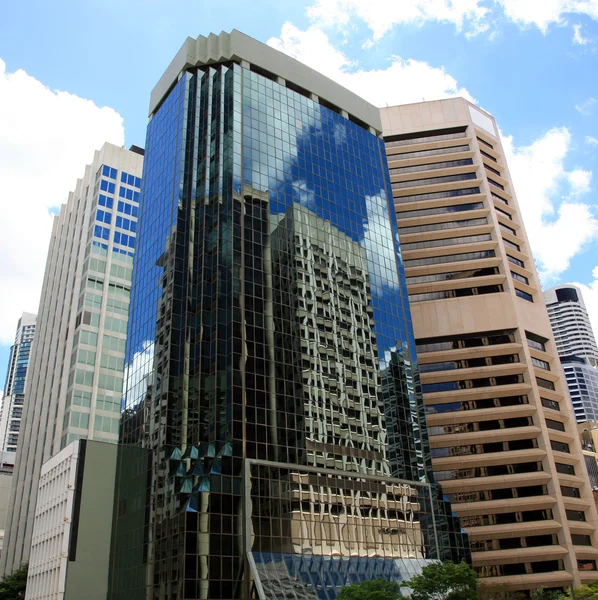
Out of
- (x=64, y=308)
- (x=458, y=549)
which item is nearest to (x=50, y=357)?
(x=64, y=308)

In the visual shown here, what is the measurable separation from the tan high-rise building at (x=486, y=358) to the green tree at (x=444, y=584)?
113 feet

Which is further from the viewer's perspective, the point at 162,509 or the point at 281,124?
the point at 281,124

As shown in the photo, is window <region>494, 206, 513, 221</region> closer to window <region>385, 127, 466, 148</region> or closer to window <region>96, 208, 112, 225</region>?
window <region>385, 127, 466, 148</region>

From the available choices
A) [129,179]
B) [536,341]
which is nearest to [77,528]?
[129,179]

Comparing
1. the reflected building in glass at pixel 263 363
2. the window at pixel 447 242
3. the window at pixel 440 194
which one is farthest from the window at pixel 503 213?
the reflected building in glass at pixel 263 363

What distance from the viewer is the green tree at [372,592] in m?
50.9

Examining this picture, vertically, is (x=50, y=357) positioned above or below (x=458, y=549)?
above

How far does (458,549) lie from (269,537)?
26.1 metres

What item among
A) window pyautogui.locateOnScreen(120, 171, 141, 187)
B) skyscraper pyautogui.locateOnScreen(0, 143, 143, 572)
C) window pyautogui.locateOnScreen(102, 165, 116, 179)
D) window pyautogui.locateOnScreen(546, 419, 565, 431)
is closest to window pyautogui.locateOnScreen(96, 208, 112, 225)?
skyscraper pyautogui.locateOnScreen(0, 143, 143, 572)

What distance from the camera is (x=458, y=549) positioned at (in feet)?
242

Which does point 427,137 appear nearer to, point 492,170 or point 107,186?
point 492,170

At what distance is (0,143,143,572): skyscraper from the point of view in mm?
99438

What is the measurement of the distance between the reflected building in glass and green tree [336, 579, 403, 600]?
214 inches

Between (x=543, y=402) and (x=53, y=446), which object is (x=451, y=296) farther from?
(x=53, y=446)
